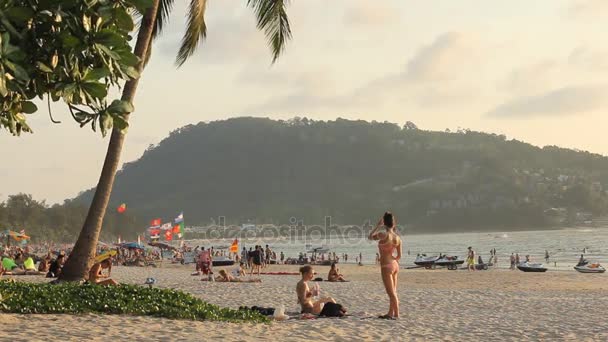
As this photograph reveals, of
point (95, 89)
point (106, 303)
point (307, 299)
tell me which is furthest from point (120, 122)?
point (307, 299)

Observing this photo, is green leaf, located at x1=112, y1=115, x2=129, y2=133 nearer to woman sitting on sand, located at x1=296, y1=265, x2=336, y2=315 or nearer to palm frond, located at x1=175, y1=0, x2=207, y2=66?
woman sitting on sand, located at x1=296, y1=265, x2=336, y2=315

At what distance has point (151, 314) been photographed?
9734mm

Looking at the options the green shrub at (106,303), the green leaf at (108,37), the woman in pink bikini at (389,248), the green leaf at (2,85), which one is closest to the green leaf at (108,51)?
the green leaf at (108,37)

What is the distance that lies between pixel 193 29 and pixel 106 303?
8.17 meters

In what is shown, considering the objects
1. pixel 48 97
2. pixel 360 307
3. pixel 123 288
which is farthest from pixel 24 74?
pixel 360 307

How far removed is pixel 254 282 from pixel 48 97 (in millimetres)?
17043

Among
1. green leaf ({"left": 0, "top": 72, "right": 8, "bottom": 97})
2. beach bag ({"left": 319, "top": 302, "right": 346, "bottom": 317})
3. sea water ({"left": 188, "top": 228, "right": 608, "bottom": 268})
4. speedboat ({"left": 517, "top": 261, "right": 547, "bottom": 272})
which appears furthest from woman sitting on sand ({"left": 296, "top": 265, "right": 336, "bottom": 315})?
sea water ({"left": 188, "top": 228, "right": 608, "bottom": 268})

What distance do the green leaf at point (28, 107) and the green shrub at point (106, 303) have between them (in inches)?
193

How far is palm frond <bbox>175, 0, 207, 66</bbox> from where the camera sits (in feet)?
51.1

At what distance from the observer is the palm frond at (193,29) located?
51.1 ft

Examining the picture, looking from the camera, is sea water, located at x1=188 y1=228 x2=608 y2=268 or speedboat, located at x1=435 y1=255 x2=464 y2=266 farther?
sea water, located at x1=188 y1=228 x2=608 y2=268

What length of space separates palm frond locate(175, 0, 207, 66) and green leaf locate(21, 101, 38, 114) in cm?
1099

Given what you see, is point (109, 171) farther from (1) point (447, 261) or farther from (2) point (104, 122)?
(1) point (447, 261)

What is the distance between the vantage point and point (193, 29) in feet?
52.1
